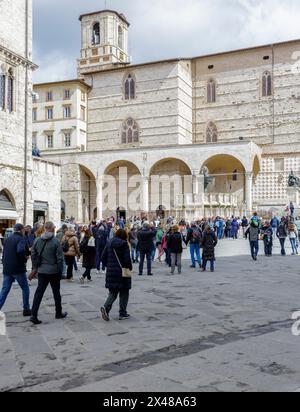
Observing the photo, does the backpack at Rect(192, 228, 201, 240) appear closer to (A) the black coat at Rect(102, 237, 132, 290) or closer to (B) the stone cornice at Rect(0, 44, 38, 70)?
(A) the black coat at Rect(102, 237, 132, 290)

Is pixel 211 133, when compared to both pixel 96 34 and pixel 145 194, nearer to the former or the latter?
pixel 145 194

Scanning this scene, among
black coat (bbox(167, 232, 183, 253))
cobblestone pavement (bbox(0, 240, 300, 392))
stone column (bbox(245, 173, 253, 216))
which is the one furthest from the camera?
stone column (bbox(245, 173, 253, 216))

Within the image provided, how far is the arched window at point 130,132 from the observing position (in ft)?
137

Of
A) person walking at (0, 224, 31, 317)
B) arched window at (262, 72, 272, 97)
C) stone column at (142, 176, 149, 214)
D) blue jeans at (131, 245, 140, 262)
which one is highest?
arched window at (262, 72, 272, 97)

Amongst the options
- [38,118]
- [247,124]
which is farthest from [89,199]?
[247,124]

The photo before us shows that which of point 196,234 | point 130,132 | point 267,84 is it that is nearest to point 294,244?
point 196,234

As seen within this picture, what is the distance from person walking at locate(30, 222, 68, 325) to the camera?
687 cm

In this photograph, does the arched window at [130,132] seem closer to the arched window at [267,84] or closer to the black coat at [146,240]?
the arched window at [267,84]

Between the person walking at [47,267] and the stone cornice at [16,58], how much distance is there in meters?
16.2

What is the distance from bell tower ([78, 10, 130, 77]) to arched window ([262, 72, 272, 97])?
19.5 meters

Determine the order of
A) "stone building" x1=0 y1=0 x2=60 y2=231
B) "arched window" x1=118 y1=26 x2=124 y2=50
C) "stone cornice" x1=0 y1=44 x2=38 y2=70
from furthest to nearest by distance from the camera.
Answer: "arched window" x1=118 y1=26 x2=124 y2=50
"stone building" x1=0 y1=0 x2=60 y2=231
"stone cornice" x1=0 y1=44 x2=38 y2=70

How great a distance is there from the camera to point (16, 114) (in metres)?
22.2

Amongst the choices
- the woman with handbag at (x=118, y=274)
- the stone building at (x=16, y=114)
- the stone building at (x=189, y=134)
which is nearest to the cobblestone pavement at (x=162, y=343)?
the woman with handbag at (x=118, y=274)

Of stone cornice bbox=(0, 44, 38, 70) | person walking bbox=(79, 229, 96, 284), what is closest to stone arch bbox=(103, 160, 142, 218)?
stone cornice bbox=(0, 44, 38, 70)
